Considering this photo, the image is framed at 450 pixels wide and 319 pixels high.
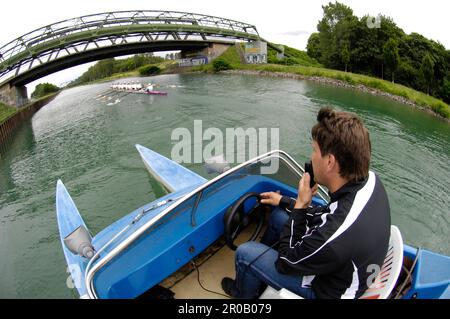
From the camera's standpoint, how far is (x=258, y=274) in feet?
9.28

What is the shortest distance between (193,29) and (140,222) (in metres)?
53.5

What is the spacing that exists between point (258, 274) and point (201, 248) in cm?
110

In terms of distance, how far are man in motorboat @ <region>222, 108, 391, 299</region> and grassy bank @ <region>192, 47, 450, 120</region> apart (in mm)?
28908

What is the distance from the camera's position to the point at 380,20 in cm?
4516

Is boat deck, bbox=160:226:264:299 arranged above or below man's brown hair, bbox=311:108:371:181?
below

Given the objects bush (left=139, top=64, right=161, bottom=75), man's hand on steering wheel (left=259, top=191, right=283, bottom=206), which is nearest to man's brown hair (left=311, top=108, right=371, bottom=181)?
man's hand on steering wheel (left=259, top=191, right=283, bottom=206)

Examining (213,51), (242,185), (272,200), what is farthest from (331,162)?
(213,51)

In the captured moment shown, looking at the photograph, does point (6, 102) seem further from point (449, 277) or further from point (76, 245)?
point (449, 277)

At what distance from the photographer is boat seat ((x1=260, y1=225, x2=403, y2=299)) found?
7.12 feet

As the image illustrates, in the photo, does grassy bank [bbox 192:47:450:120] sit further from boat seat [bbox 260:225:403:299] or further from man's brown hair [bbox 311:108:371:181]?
man's brown hair [bbox 311:108:371:181]

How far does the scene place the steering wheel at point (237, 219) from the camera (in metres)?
3.53

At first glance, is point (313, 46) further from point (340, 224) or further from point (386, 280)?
point (340, 224)
